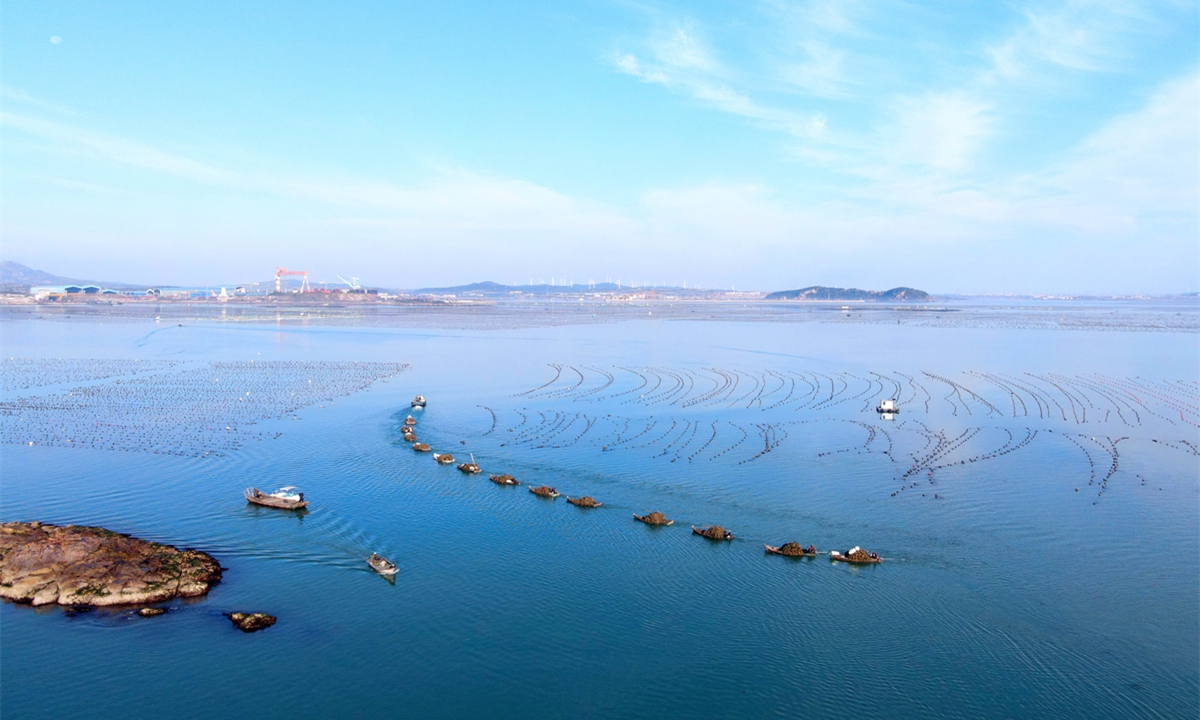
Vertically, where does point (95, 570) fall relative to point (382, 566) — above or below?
above

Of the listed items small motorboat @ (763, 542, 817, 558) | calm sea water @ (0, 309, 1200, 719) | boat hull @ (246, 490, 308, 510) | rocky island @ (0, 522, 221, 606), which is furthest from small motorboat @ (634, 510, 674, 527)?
rocky island @ (0, 522, 221, 606)

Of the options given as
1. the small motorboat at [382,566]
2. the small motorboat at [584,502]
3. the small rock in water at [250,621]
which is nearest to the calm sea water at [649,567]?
the small rock in water at [250,621]

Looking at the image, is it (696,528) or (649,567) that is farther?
(696,528)

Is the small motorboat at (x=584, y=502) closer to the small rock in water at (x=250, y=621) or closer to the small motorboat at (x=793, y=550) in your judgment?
the small motorboat at (x=793, y=550)

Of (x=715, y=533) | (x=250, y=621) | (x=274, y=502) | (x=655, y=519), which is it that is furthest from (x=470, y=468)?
(x=250, y=621)

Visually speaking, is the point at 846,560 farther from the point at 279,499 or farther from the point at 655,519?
the point at 279,499

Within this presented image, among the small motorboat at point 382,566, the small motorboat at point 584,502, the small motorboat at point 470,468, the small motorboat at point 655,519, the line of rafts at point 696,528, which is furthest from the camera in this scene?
the small motorboat at point 470,468

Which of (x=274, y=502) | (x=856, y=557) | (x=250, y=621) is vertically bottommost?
(x=250, y=621)
